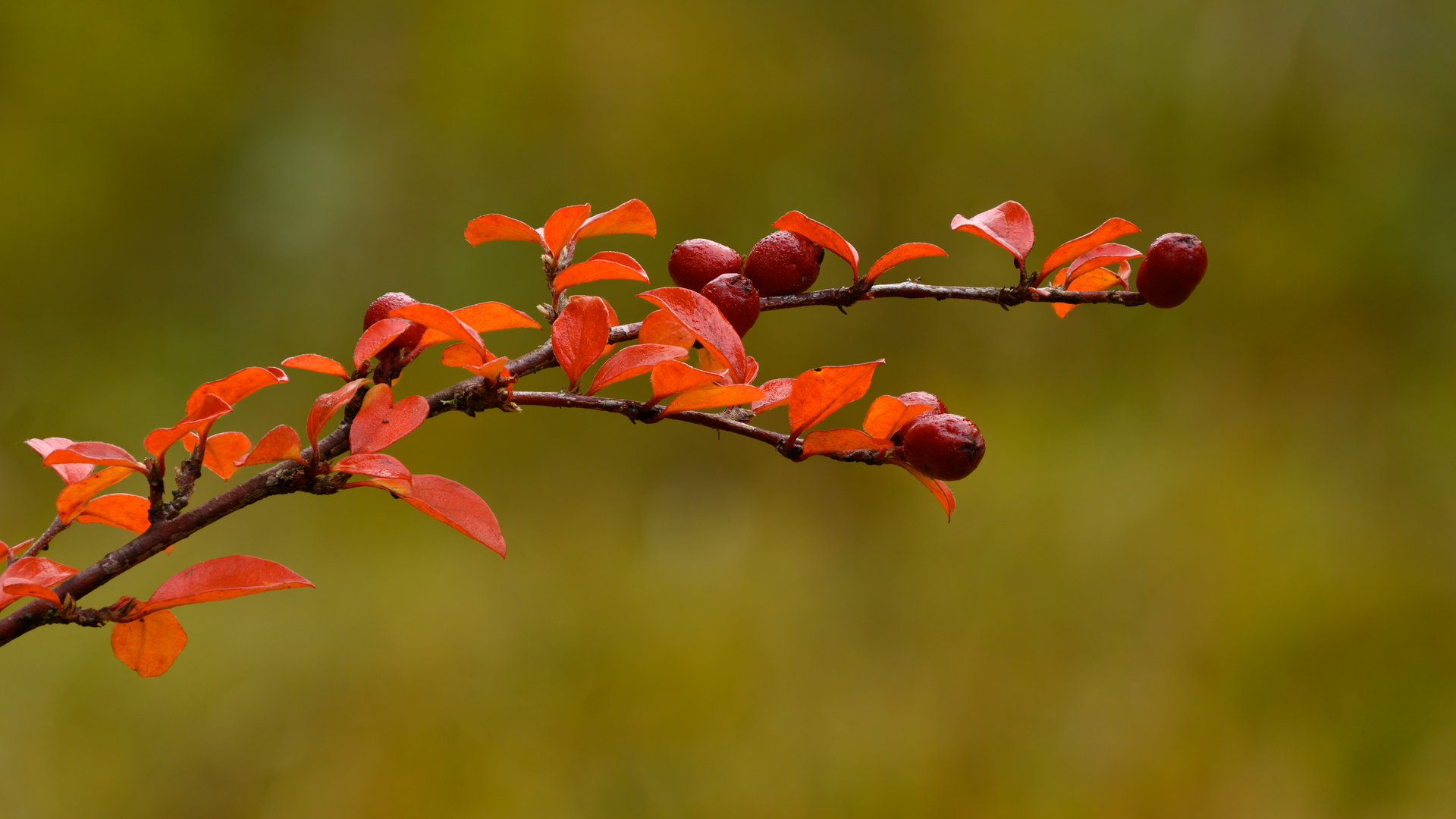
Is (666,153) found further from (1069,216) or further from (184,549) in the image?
(184,549)

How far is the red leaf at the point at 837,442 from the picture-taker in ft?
1.33

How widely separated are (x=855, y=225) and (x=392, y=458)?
1.22 m

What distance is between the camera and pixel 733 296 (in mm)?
428

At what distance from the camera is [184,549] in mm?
1348

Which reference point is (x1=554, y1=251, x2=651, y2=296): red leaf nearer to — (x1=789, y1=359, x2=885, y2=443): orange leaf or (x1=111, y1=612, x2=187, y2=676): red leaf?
(x1=789, y1=359, x2=885, y2=443): orange leaf

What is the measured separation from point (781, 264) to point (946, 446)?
14 centimetres

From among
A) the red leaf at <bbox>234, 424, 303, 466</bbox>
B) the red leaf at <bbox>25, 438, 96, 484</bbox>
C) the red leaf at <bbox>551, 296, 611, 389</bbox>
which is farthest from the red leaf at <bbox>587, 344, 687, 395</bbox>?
the red leaf at <bbox>25, 438, 96, 484</bbox>

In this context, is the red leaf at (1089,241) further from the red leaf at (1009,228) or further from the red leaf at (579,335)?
the red leaf at (579,335)

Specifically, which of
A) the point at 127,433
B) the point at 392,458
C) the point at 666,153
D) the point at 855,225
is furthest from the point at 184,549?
the point at 392,458

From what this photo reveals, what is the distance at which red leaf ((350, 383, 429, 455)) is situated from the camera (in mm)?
367

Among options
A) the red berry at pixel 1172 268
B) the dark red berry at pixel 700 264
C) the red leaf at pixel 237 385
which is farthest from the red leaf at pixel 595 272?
the red berry at pixel 1172 268

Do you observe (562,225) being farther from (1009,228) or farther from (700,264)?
(1009,228)

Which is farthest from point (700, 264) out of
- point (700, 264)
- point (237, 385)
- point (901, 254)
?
point (237, 385)

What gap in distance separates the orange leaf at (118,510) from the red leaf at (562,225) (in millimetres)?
201
